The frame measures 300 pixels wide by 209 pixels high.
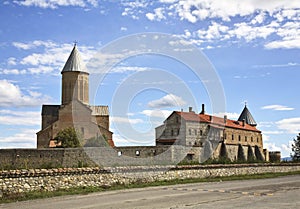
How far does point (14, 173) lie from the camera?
17234 mm

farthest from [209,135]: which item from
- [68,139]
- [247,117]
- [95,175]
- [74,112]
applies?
[95,175]

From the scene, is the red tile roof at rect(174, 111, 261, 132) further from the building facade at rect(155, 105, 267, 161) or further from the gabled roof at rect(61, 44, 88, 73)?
the gabled roof at rect(61, 44, 88, 73)

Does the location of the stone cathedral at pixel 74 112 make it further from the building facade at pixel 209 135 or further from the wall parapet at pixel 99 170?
the wall parapet at pixel 99 170

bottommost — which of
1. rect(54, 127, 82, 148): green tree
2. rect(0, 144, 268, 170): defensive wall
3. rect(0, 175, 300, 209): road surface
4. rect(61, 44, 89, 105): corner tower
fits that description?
rect(0, 175, 300, 209): road surface

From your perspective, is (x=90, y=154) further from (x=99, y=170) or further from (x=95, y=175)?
(x=95, y=175)

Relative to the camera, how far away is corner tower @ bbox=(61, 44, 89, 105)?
7400 centimetres

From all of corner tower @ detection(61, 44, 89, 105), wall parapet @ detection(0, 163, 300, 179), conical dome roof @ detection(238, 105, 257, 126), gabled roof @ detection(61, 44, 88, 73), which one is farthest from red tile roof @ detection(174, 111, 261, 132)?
wall parapet @ detection(0, 163, 300, 179)

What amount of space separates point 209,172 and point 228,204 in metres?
13.6

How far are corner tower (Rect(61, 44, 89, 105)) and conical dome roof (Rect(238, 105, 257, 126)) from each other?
113 feet

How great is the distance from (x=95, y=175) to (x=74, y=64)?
57.8m

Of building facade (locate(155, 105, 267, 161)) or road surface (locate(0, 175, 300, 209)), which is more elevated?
building facade (locate(155, 105, 267, 161))

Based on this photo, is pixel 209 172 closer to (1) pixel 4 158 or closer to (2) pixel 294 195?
(2) pixel 294 195

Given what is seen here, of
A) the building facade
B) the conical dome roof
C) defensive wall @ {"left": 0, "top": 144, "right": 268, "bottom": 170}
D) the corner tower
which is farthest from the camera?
the conical dome roof

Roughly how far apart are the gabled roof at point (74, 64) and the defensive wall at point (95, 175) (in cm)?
→ 5021
